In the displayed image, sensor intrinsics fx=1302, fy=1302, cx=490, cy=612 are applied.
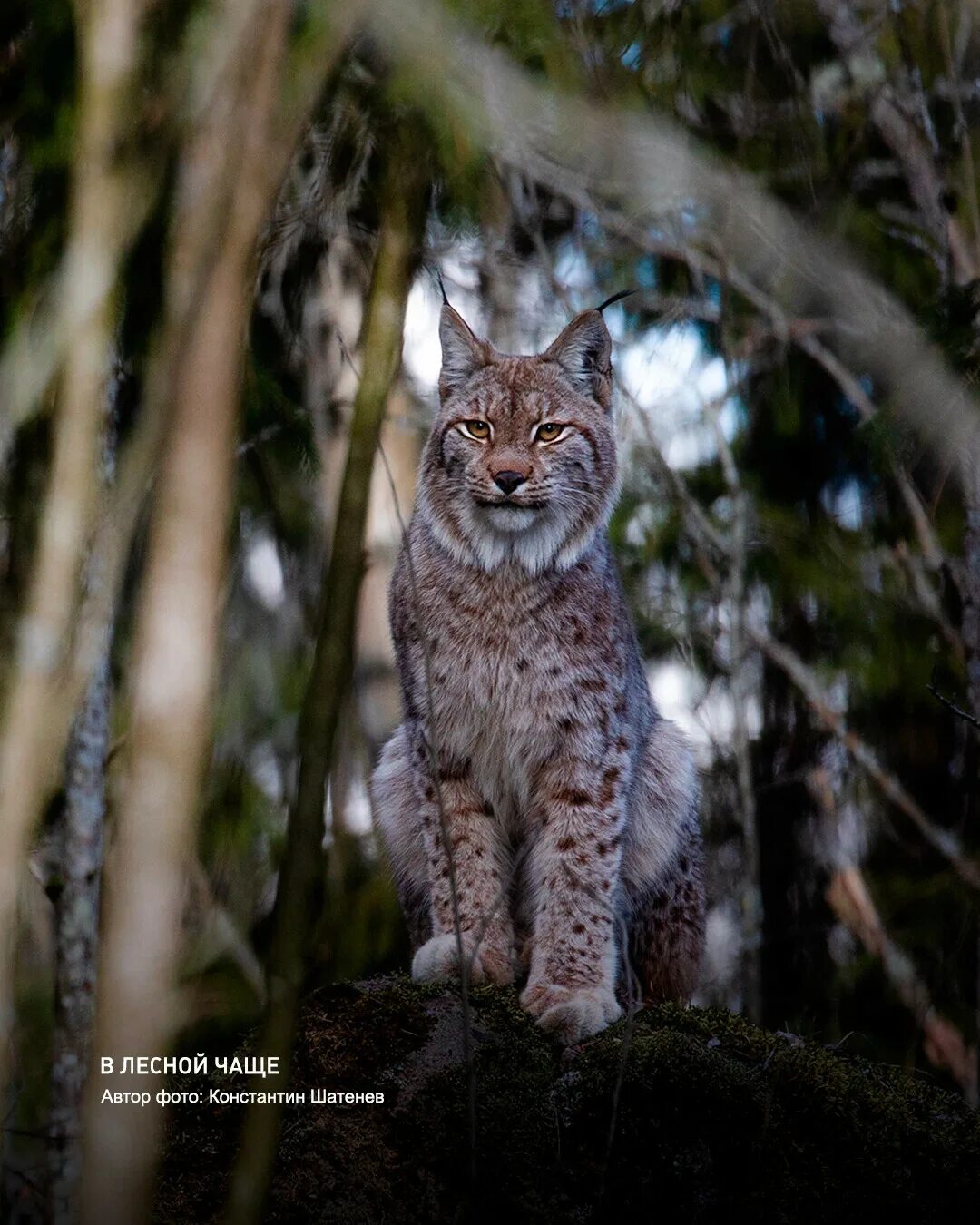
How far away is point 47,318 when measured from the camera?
3.80m

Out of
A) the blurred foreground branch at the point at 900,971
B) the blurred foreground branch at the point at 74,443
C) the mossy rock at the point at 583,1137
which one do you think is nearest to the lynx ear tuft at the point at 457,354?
the blurred foreground branch at the point at 74,443

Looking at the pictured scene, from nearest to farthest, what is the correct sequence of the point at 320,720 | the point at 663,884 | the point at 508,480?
the point at 320,720, the point at 508,480, the point at 663,884

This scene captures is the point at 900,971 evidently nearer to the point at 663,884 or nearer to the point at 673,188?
the point at 663,884

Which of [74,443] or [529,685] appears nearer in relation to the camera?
[74,443]

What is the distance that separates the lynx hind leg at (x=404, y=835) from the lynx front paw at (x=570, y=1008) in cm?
→ 70

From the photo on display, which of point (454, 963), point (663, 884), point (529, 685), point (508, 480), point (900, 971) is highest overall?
point (508, 480)

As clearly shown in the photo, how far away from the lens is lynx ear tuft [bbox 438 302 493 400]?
164 inches

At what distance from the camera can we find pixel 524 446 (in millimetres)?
4016

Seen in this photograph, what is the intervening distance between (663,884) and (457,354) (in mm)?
1894

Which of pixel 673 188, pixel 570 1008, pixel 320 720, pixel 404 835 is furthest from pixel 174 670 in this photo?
pixel 673 188

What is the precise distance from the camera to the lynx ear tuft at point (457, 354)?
417 cm

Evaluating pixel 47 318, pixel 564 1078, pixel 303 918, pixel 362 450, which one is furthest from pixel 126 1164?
pixel 47 318

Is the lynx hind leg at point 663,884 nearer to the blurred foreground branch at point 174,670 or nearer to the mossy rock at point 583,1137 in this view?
the mossy rock at point 583,1137

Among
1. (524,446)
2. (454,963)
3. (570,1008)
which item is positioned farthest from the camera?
(524,446)
